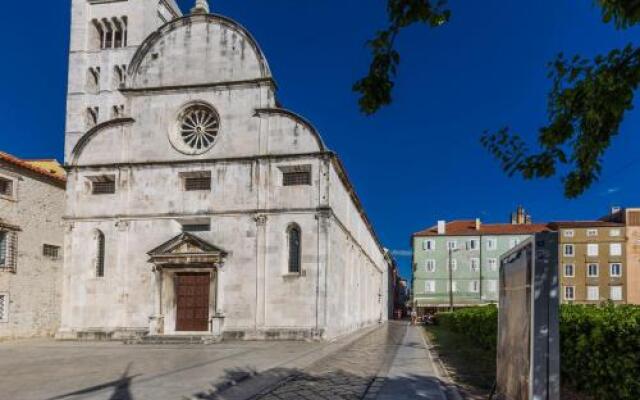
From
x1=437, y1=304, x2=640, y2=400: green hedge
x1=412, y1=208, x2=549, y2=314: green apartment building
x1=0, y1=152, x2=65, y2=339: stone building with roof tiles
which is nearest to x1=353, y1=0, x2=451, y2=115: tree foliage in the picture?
x1=437, y1=304, x2=640, y2=400: green hedge

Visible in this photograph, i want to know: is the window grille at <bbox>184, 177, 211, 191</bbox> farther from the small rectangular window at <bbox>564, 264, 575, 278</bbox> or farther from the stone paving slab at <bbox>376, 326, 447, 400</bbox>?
the small rectangular window at <bbox>564, 264, 575, 278</bbox>

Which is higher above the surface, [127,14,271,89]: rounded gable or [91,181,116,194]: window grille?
[127,14,271,89]: rounded gable

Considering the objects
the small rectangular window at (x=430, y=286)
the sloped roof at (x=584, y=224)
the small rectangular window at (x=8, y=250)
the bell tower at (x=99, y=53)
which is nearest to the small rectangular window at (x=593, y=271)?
the sloped roof at (x=584, y=224)

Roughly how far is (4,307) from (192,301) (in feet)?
26.5

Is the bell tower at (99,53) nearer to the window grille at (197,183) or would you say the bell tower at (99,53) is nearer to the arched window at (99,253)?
the arched window at (99,253)

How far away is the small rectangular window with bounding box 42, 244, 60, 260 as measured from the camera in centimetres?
2794

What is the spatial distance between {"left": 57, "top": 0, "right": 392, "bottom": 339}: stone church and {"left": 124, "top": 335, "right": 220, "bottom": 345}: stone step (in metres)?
0.83

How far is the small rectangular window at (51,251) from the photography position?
27.9 meters

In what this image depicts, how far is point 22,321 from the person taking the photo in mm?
25984

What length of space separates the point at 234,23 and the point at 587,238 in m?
57.2

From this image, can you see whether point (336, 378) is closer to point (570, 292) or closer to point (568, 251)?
point (570, 292)

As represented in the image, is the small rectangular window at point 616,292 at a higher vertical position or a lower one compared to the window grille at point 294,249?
lower

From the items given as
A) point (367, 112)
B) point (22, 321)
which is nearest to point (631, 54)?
point (367, 112)

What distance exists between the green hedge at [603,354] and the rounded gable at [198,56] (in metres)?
19.5
